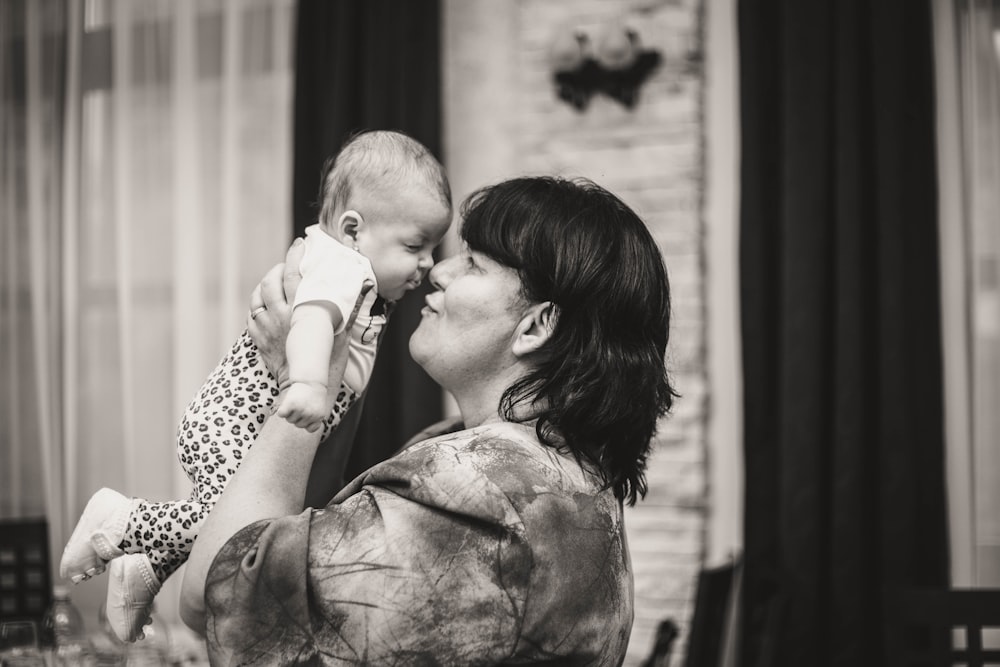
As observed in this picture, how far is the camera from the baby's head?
1619mm

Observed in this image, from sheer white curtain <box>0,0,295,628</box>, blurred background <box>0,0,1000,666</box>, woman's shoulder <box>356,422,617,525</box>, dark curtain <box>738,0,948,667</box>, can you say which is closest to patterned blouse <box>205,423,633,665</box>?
woman's shoulder <box>356,422,617,525</box>

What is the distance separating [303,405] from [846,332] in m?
2.24

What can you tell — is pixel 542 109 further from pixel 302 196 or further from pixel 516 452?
pixel 516 452

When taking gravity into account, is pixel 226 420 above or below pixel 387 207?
below

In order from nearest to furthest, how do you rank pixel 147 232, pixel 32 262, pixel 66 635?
pixel 66 635
pixel 147 232
pixel 32 262

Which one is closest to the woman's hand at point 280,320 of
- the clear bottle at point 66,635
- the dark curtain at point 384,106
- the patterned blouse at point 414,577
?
the patterned blouse at point 414,577

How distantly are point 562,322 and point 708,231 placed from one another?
2.25m

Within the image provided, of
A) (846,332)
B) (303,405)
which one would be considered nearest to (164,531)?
(303,405)

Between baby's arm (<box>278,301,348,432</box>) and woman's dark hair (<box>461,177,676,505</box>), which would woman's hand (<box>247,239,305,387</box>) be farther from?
woman's dark hair (<box>461,177,676,505</box>)

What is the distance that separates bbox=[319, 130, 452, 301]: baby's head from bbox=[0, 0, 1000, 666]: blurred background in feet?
3.28

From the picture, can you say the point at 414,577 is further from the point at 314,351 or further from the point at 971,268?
the point at 971,268

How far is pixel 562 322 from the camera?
1.34 meters

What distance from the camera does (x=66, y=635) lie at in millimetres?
2172

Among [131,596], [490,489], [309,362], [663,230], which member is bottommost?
[131,596]
